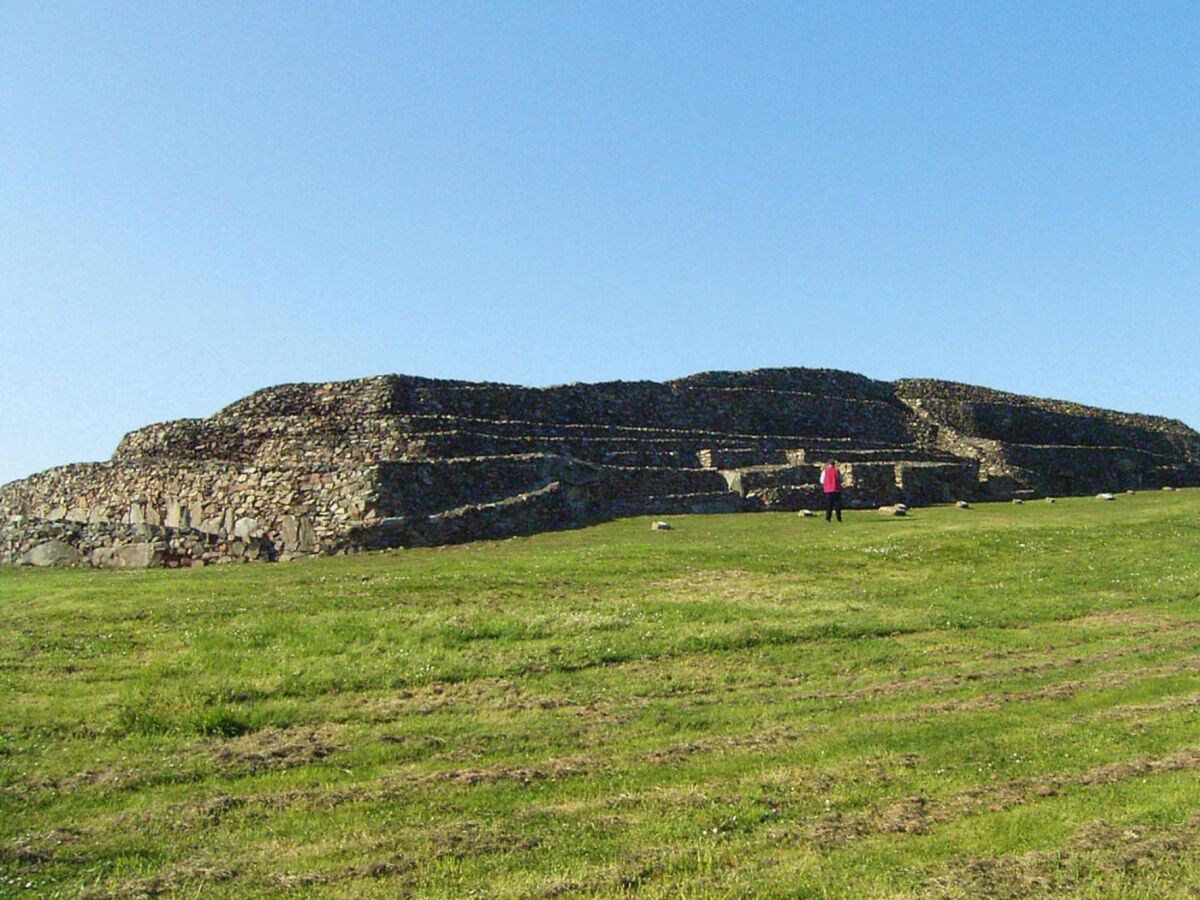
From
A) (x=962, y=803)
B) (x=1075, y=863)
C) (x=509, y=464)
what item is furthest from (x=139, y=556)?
(x=1075, y=863)

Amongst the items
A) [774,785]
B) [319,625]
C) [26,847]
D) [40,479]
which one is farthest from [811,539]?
[40,479]

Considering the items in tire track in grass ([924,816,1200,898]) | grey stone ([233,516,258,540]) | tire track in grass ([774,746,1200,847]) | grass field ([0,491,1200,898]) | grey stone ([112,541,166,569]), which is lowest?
tire track in grass ([924,816,1200,898])

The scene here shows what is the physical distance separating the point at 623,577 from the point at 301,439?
18.9 meters

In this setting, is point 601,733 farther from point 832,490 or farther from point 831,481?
point 831,481

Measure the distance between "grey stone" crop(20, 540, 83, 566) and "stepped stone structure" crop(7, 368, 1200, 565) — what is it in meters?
0.06

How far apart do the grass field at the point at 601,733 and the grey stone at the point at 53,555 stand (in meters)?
6.73

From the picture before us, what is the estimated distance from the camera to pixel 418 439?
3391 centimetres

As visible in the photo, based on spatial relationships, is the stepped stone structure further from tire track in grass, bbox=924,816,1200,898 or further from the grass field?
tire track in grass, bbox=924,816,1200,898

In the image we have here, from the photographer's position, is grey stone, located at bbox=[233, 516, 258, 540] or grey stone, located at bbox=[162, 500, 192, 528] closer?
grey stone, located at bbox=[233, 516, 258, 540]

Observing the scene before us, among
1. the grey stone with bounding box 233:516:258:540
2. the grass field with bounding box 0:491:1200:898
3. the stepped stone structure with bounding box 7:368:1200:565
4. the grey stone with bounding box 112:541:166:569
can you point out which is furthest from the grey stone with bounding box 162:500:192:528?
the grass field with bounding box 0:491:1200:898

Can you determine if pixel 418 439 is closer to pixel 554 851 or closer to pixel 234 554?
pixel 234 554

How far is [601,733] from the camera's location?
36.5 ft

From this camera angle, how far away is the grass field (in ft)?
25.3

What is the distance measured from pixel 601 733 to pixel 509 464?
20481 mm
